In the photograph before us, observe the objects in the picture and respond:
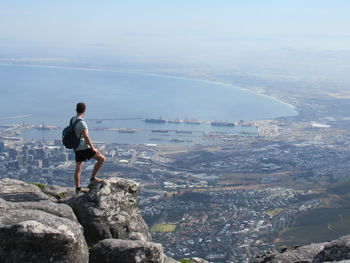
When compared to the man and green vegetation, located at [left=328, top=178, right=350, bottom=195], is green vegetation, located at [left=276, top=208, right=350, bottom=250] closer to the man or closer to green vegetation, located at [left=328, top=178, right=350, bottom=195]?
green vegetation, located at [left=328, top=178, right=350, bottom=195]

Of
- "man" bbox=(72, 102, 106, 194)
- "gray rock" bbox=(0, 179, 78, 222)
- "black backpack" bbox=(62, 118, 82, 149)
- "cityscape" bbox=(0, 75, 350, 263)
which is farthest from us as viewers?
"cityscape" bbox=(0, 75, 350, 263)

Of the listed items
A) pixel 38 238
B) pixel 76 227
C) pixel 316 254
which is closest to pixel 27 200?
pixel 76 227

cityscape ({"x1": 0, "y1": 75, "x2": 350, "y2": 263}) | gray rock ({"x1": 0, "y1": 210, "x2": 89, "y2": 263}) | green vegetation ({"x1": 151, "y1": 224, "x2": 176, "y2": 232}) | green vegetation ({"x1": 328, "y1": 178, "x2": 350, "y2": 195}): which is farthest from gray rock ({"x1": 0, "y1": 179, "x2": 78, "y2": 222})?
green vegetation ({"x1": 328, "y1": 178, "x2": 350, "y2": 195})

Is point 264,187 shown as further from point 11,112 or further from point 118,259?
point 11,112

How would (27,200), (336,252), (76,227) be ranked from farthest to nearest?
(27,200), (336,252), (76,227)

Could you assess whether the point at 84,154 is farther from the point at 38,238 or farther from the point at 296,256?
the point at 296,256

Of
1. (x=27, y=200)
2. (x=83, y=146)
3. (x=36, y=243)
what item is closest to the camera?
(x=36, y=243)

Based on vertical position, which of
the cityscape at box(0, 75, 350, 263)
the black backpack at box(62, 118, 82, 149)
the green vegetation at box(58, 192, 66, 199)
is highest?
the black backpack at box(62, 118, 82, 149)
